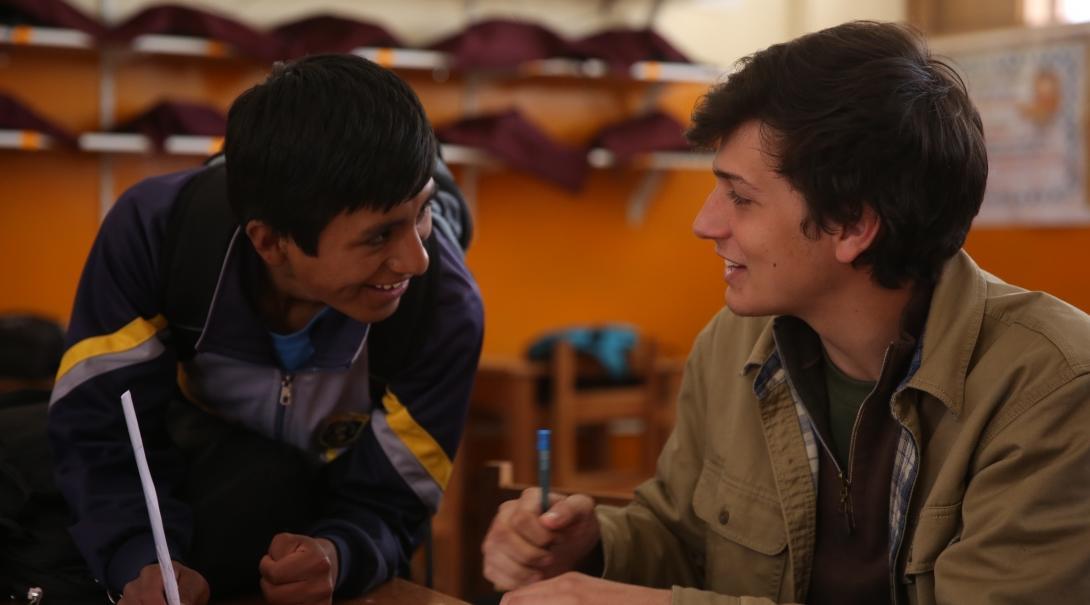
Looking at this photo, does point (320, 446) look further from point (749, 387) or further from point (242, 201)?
point (749, 387)

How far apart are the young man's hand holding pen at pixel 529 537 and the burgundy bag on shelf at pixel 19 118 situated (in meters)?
3.28

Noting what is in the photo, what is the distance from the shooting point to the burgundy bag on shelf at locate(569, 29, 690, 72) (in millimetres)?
4949

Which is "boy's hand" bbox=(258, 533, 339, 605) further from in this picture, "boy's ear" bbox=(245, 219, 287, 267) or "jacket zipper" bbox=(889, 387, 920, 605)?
"jacket zipper" bbox=(889, 387, 920, 605)

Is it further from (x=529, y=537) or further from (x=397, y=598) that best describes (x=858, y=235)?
(x=397, y=598)

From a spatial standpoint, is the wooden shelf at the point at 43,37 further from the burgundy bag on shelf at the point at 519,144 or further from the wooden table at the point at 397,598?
the wooden table at the point at 397,598

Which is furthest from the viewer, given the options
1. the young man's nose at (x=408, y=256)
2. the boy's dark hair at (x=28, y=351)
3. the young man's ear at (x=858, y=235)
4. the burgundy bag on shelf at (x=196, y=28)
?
the burgundy bag on shelf at (x=196, y=28)

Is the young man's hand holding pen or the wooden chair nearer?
the young man's hand holding pen

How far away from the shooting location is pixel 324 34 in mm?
4496

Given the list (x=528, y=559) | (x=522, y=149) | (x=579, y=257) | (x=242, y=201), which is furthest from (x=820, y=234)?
(x=579, y=257)

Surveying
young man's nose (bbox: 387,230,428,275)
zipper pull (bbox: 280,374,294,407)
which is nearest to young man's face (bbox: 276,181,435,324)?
young man's nose (bbox: 387,230,428,275)

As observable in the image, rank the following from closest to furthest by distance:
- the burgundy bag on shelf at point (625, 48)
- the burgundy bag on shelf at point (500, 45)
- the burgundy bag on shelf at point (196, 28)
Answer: the burgundy bag on shelf at point (196, 28), the burgundy bag on shelf at point (500, 45), the burgundy bag on shelf at point (625, 48)

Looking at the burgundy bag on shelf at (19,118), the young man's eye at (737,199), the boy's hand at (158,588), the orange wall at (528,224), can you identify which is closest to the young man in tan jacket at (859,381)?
the young man's eye at (737,199)

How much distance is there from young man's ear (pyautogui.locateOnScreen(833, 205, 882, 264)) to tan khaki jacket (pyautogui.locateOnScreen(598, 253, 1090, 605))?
0.33ft

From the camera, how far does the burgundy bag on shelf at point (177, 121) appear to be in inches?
168
